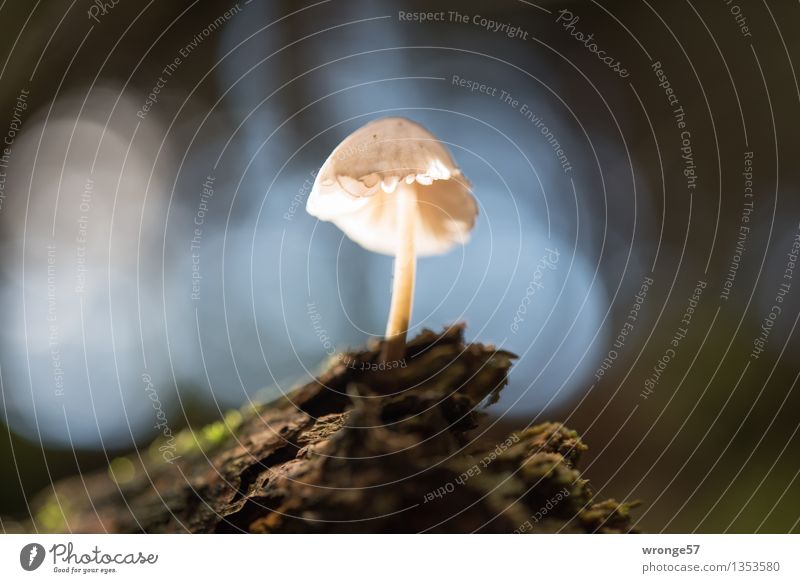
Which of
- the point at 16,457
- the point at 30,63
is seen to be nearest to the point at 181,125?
the point at 30,63
